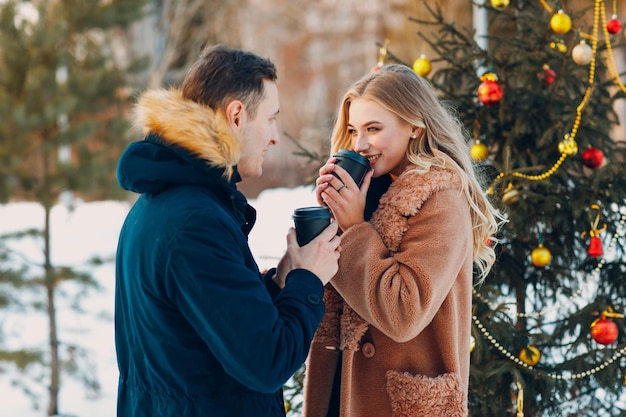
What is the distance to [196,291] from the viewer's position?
63.6 inches

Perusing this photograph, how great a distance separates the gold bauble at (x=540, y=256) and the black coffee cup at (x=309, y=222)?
1642 millimetres

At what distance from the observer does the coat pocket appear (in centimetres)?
213

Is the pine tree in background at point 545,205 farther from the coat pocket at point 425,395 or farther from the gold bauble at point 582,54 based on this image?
the coat pocket at point 425,395

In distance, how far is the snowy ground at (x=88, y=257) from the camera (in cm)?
637

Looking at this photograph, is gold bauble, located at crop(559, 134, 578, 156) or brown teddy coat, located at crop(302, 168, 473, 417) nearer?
brown teddy coat, located at crop(302, 168, 473, 417)

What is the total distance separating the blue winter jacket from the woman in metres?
0.32

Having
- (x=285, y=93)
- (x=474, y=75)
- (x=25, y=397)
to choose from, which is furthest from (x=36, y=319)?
(x=285, y=93)

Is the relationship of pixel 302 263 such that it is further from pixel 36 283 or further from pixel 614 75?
pixel 36 283

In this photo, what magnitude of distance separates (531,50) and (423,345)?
1.91 metres

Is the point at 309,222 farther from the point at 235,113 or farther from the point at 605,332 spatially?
the point at 605,332

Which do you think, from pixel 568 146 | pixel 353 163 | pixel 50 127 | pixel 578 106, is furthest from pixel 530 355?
pixel 50 127

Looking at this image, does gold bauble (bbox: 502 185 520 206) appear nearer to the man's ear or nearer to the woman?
the woman

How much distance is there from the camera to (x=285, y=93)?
18484 mm

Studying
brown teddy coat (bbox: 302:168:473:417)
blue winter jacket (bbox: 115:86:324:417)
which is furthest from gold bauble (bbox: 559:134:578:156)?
blue winter jacket (bbox: 115:86:324:417)
